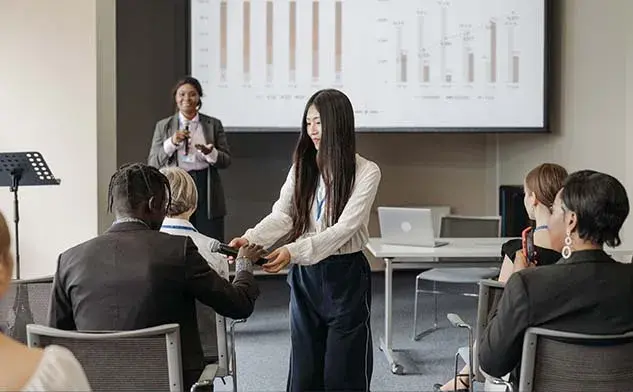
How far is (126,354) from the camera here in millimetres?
1820

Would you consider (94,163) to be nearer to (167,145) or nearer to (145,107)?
(167,145)

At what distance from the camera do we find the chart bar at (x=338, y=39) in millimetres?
5922

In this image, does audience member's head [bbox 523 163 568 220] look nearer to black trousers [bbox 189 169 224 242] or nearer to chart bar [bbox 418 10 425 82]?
black trousers [bbox 189 169 224 242]

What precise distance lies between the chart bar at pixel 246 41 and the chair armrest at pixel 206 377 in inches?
159

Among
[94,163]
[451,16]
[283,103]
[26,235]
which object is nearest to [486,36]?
[451,16]

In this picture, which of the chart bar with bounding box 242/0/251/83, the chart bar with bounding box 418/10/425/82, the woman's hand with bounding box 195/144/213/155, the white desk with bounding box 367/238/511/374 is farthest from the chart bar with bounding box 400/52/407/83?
the woman's hand with bounding box 195/144/213/155

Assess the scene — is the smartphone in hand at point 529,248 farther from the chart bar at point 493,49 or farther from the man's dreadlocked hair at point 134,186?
the chart bar at point 493,49

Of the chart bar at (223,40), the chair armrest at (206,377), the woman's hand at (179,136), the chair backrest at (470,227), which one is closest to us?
the chair armrest at (206,377)

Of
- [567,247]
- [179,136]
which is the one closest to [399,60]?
[179,136]

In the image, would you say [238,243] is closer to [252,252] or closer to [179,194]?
[252,252]

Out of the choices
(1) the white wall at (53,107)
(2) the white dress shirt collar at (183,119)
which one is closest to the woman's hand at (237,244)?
(2) the white dress shirt collar at (183,119)

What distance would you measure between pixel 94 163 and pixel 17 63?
0.78 meters

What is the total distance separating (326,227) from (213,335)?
0.55 meters

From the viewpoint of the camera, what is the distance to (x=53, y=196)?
4.70m
